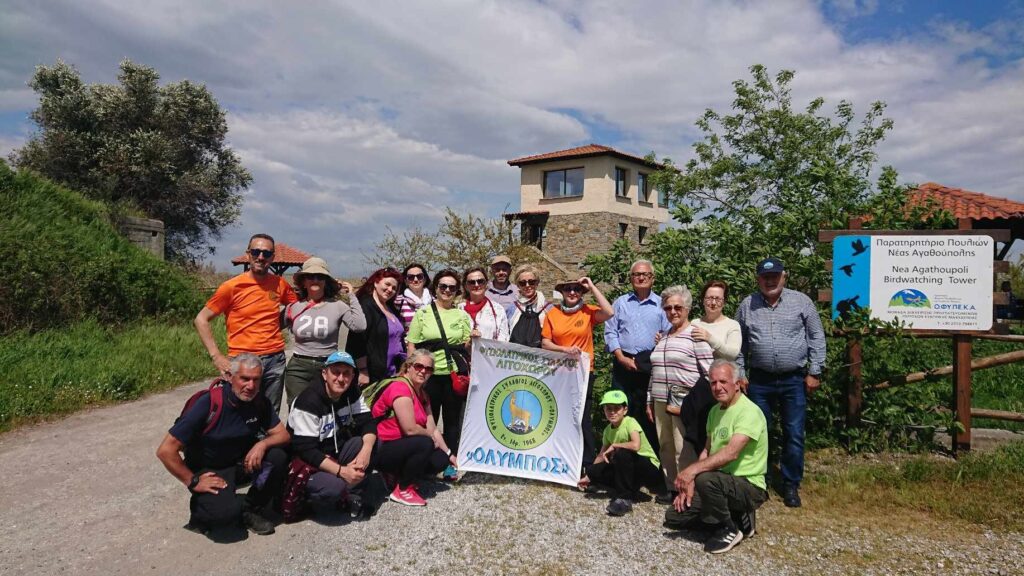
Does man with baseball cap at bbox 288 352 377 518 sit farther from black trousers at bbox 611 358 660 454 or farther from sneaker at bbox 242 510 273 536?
black trousers at bbox 611 358 660 454

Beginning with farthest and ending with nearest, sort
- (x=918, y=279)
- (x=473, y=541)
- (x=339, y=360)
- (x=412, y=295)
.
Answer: (x=918, y=279)
(x=412, y=295)
(x=339, y=360)
(x=473, y=541)

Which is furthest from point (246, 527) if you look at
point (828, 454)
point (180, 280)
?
point (180, 280)

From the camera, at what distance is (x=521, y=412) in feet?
19.9

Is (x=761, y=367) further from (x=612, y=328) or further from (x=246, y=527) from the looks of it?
(x=246, y=527)

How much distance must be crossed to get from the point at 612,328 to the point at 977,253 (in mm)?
3914

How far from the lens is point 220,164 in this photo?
28.9m

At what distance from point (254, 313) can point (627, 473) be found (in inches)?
135

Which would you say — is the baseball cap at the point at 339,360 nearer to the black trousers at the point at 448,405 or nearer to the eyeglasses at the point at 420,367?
the eyeglasses at the point at 420,367

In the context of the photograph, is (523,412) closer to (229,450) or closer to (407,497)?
(407,497)

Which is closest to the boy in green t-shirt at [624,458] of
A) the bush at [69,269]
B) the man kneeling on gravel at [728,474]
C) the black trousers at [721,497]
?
the man kneeling on gravel at [728,474]

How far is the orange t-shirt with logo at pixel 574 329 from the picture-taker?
597 cm

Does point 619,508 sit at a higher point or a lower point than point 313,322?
lower

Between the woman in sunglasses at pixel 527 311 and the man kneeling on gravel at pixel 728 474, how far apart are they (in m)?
1.96

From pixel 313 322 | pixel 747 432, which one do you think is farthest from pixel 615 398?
pixel 313 322
